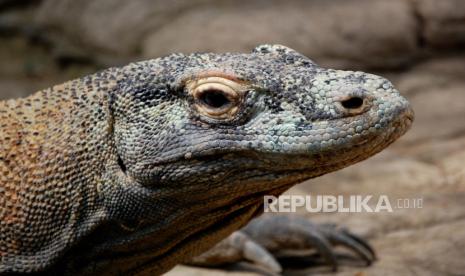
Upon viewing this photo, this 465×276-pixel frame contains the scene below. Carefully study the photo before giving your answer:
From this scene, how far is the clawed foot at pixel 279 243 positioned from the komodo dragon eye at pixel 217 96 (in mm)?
1919

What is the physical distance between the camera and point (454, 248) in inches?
197

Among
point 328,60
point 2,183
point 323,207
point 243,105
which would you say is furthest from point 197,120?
point 328,60

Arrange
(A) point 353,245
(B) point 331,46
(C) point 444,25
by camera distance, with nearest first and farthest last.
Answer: (A) point 353,245 → (B) point 331,46 → (C) point 444,25

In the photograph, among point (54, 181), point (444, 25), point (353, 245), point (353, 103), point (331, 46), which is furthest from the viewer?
point (444, 25)

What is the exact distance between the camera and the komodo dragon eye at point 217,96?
3.27m

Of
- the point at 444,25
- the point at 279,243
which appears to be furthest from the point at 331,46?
the point at 279,243

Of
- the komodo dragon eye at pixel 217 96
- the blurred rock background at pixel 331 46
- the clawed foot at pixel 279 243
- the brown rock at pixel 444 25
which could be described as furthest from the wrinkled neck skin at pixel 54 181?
the brown rock at pixel 444 25

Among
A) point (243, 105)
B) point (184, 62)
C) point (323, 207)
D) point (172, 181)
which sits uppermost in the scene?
point (323, 207)

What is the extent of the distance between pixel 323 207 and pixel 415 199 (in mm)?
651

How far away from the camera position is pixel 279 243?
5434mm

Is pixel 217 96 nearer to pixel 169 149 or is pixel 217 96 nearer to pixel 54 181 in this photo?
pixel 169 149

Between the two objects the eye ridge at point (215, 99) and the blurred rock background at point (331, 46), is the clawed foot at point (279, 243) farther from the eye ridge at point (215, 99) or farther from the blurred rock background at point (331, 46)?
the eye ridge at point (215, 99)

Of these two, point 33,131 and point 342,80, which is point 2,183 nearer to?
point 33,131

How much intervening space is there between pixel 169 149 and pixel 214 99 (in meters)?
0.27
